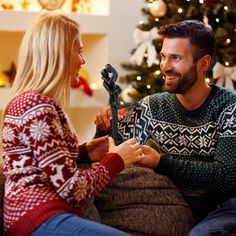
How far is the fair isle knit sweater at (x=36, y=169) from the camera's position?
5.22 feet

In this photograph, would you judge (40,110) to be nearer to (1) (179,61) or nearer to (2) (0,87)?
(1) (179,61)

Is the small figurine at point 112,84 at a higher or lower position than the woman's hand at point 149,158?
higher

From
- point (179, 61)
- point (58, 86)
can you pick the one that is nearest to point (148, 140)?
point (179, 61)

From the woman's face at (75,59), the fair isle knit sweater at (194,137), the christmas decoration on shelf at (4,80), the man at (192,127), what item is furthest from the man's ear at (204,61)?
the christmas decoration on shelf at (4,80)

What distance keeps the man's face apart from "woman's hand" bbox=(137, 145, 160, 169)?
345 mm

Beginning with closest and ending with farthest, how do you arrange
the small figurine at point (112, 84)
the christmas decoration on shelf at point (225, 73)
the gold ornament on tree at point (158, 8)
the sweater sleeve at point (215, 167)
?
the small figurine at point (112, 84) → the sweater sleeve at point (215, 167) → the christmas decoration on shelf at point (225, 73) → the gold ornament on tree at point (158, 8)

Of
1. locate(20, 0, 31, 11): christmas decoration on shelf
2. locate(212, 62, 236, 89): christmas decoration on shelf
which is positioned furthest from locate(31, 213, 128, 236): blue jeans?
locate(20, 0, 31, 11): christmas decoration on shelf

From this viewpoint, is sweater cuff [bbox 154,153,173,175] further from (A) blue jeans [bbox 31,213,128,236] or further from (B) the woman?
(A) blue jeans [bbox 31,213,128,236]

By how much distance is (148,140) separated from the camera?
2252mm

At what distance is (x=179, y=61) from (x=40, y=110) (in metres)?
0.90

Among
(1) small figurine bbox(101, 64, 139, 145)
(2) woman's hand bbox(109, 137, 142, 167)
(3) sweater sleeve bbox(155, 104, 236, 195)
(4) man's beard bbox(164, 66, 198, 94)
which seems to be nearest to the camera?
(2) woman's hand bbox(109, 137, 142, 167)

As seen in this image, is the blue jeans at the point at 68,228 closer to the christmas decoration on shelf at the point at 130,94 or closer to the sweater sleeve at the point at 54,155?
the sweater sleeve at the point at 54,155

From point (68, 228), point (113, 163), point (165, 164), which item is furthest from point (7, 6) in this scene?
point (68, 228)

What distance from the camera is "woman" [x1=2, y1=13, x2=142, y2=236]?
158cm
